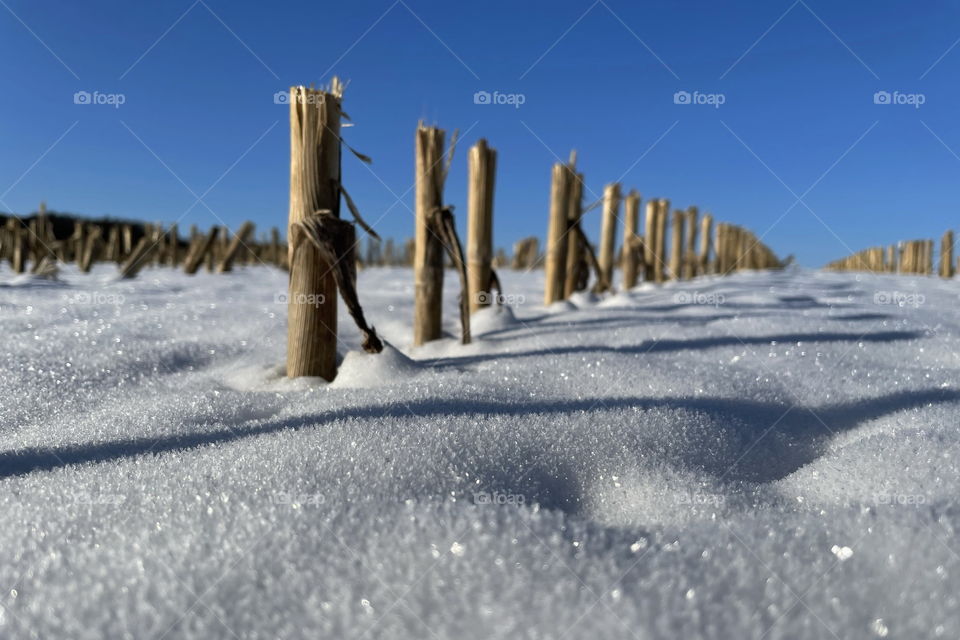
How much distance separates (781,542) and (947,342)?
6.81 ft

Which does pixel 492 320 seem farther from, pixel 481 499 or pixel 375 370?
pixel 481 499

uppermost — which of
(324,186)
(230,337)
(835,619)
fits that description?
(324,186)

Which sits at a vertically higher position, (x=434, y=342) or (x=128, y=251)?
(x=128, y=251)

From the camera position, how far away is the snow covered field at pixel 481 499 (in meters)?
0.77

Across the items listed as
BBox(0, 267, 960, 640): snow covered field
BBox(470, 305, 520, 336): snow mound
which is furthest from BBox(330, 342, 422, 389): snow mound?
BBox(470, 305, 520, 336): snow mound

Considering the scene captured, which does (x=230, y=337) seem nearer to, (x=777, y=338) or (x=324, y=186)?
(x=324, y=186)

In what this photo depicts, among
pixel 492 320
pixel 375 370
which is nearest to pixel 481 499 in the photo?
pixel 375 370

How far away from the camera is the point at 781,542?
2.92 ft

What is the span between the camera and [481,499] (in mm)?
1016

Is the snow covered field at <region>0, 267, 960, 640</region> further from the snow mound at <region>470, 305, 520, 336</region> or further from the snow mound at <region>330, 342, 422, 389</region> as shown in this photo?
the snow mound at <region>470, 305, 520, 336</region>

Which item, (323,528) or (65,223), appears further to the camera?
(65,223)

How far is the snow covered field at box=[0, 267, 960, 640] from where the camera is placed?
767 mm

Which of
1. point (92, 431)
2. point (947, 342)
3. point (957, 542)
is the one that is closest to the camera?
point (957, 542)

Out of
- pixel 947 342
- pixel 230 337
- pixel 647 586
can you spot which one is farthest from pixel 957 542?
pixel 230 337
